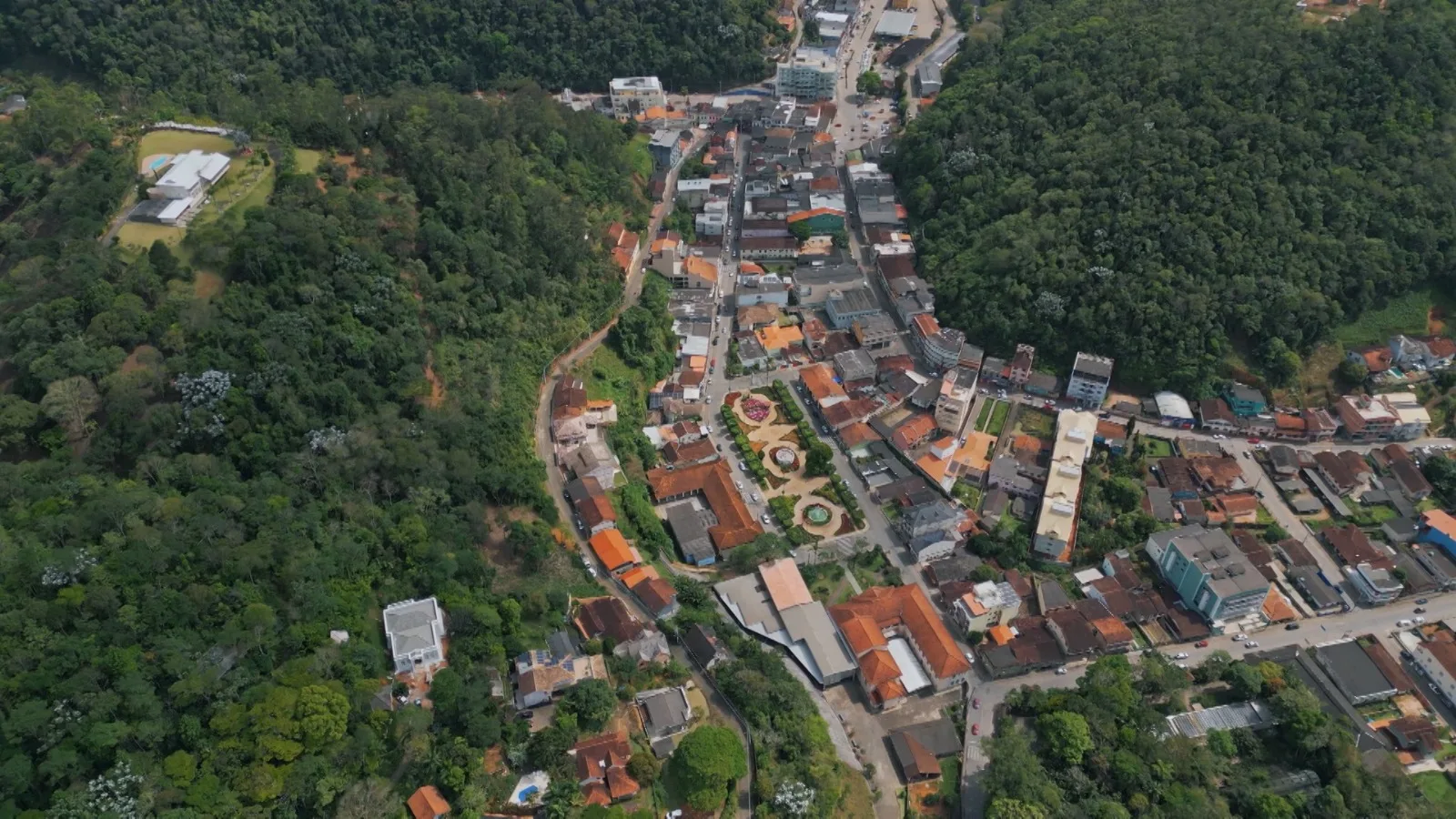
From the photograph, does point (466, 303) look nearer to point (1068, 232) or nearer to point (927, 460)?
point (927, 460)

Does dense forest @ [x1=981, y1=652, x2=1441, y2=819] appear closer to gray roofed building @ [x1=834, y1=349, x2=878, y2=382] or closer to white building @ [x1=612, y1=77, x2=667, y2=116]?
gray roofed building @ [x1=834, y1=349, x2=878, y2=382]

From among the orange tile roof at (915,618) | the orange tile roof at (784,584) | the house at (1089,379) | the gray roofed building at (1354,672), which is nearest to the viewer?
the gray roofed building at (1354,672)

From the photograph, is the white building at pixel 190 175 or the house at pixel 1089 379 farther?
the house at pixel 1089 379

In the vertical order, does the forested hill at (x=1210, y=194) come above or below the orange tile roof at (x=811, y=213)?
above

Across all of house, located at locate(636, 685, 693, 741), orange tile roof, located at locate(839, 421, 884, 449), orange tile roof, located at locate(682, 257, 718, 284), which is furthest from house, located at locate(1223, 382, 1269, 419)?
house, located at locate(636, 685, 693, 741)

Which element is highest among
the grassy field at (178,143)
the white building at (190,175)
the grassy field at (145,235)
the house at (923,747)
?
the white building at (190,175)

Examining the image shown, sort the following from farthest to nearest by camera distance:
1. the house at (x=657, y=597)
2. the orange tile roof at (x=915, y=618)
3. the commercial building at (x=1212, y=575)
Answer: the commercial building at (x=1212, y=575)
the house at (x=657, y=597)
the orange tile roof at (x=915, y=618)

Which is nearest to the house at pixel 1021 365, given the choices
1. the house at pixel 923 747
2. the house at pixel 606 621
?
the house at pixel 923 747

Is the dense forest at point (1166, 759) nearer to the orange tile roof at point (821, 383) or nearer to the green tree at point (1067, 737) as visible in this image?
the green tree at point (1067, 737)
